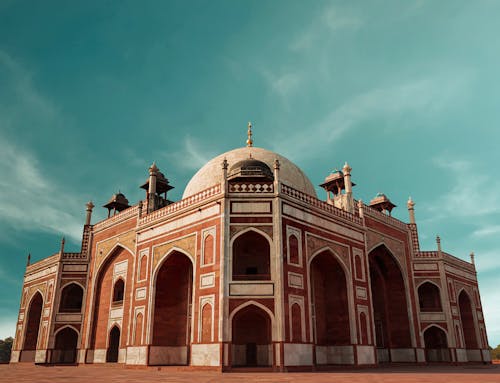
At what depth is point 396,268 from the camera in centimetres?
2636

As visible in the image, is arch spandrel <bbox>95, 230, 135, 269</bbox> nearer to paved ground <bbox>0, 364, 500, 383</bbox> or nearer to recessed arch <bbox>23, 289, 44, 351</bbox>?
recessed arch <bbox>23, 289, 44, 351</bbox>

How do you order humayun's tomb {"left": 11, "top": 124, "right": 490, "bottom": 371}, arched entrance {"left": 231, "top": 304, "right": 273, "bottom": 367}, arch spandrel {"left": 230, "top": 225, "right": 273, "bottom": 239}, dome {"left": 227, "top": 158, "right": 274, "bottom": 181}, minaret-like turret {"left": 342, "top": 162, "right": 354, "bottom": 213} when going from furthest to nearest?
minaret-like turret {"left": 342, "top": 162, "right": 354, "bottom": 213}
dome {"left": 227, "top": 158, "right": 274, "bottom": 181}
arched entrance {"left": 231, "top": 304, "right": 273, "bottom": 367}
arch spandrel {"left": 230, "top": 225, "right": 273, "bottom": 239}
humayun's tomb {"left": 11, "top": 124, "right": 490, "bottom": 371}

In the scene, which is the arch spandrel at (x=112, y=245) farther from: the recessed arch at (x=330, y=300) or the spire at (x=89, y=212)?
the recessed arch at (x=330, y=300)

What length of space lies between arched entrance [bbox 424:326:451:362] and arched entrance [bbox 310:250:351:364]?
377 inches

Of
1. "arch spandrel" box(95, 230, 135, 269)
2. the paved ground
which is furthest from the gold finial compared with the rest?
the paved ground

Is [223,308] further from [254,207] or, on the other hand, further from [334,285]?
[334,285]

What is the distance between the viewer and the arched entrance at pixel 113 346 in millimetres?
23984

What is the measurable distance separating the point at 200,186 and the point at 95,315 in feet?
32.6

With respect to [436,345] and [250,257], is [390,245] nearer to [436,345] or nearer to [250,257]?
[436,345]

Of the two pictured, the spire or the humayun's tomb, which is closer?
the humayun's tomb

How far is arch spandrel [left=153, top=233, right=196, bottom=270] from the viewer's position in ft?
61.8

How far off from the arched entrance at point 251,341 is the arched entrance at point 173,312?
2633 mm

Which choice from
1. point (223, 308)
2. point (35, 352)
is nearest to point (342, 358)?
point (223, 308)

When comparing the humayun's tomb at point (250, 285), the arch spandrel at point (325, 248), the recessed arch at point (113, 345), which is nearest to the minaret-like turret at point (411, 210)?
the humayun's tomb at point (250, 285)
